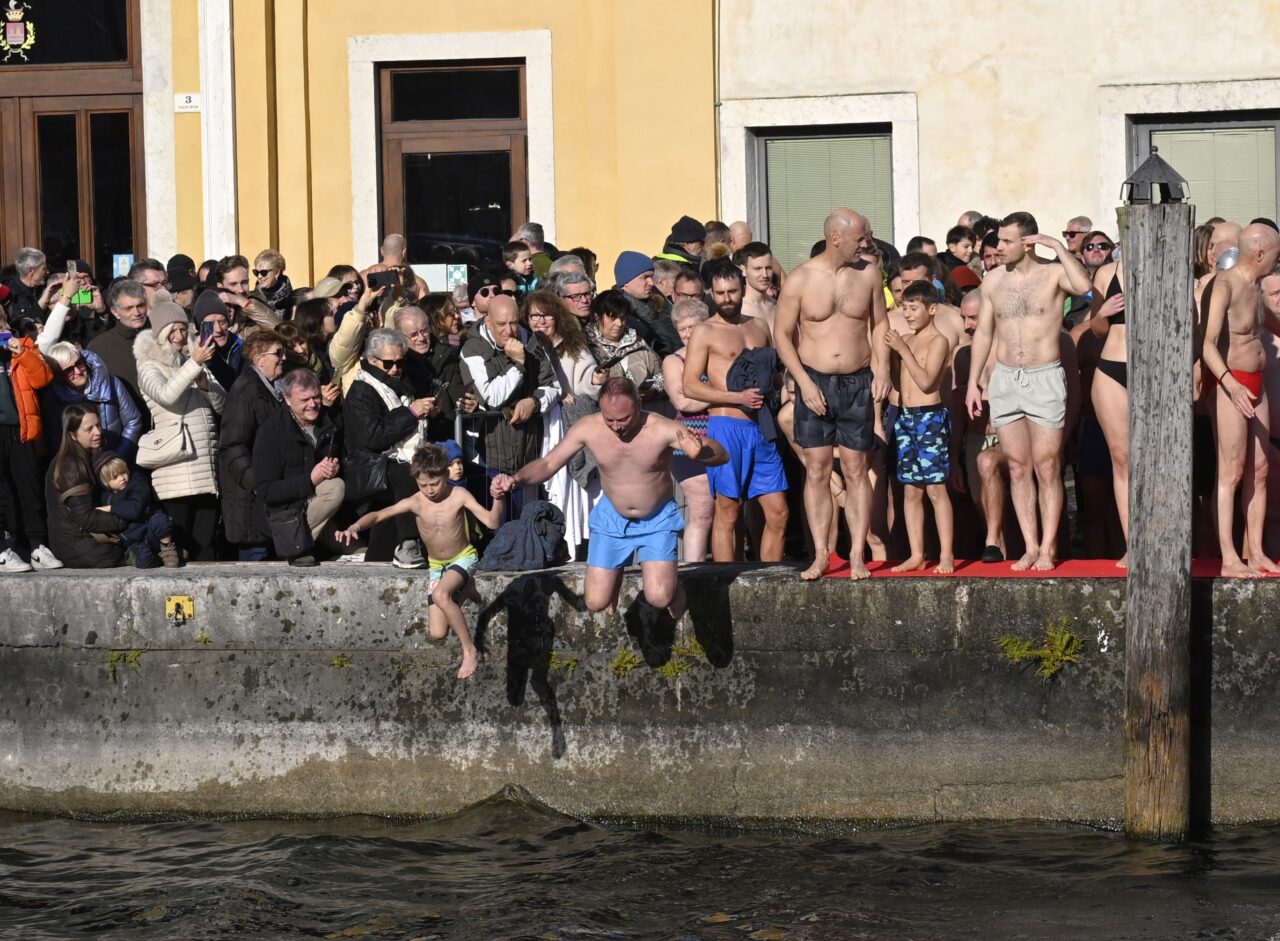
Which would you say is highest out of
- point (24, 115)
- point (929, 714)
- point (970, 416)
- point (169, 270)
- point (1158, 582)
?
point (24, 115)

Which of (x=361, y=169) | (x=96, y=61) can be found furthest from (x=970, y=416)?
(x=96, y=61)

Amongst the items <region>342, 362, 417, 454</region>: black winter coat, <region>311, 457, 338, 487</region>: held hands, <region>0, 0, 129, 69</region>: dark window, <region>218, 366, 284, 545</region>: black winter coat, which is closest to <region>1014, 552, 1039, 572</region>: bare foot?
<region>342, 362, 417, 454</region>: black winter coat

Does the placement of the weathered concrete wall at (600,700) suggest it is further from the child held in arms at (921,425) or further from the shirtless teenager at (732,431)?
the shirtless teenager at (732,431)

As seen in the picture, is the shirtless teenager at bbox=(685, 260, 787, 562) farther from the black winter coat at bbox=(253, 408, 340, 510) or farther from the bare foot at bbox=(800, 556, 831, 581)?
the black winter coat at bbox=(253, 408, 340, 510)

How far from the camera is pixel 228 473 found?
1162 centimetres

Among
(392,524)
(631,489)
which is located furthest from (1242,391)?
(392,524)

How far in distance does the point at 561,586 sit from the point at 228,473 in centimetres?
207

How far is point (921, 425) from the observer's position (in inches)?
438

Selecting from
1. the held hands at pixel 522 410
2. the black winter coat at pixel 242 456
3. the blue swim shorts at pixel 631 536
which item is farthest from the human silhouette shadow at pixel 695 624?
the black winter coat at pixel 242 456

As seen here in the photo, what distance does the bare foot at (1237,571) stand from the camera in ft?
34.3

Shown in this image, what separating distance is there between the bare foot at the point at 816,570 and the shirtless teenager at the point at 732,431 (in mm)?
847

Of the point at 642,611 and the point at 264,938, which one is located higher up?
the point at 642,611

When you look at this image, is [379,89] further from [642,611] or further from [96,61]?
[642,611]

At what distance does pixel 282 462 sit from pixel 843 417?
3.04 m
